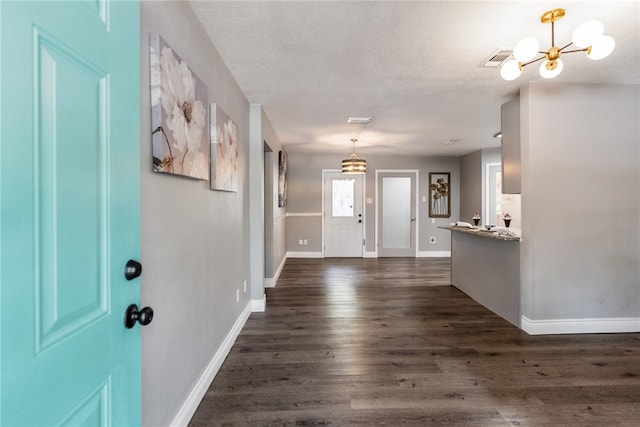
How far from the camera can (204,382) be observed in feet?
6.84

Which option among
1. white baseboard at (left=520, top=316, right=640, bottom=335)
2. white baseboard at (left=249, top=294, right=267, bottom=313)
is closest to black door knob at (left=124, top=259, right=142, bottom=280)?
white baseboard at (left=249, top=294, right=267, bottom=313)

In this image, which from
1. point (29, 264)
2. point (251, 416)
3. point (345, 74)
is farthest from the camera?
point (345, 74)

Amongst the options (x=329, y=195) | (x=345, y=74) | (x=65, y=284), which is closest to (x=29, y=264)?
(x=65, y=284)

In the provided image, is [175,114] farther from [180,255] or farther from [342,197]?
[342,197]

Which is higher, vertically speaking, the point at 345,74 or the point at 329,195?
the point at 345,74

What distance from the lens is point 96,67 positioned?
777mm

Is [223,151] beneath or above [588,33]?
Answer: beneath

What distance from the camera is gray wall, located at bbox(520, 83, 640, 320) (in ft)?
9.98

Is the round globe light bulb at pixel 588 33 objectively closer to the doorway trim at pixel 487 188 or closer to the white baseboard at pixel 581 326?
the white baseboard at pixel 581 326

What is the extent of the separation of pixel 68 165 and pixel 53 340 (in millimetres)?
371

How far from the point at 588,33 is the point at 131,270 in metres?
2.51

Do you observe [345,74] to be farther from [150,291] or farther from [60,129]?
[60,129]

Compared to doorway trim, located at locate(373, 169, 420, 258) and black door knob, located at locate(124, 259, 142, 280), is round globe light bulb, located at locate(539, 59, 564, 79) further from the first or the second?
doorway trim, located at locate(373, 169, 420, 258)

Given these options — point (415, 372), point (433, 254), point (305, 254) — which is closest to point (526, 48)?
point (415, 372)
